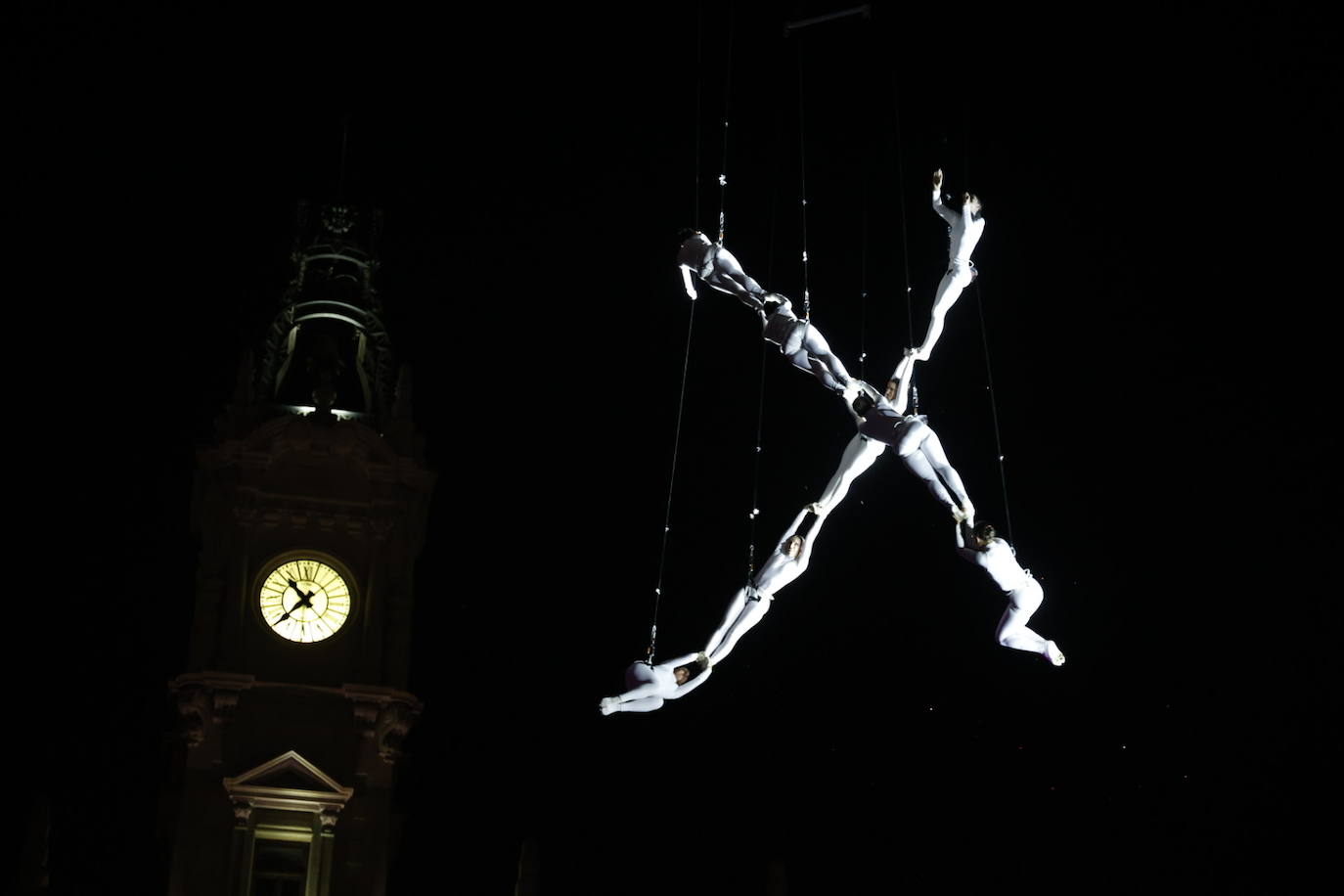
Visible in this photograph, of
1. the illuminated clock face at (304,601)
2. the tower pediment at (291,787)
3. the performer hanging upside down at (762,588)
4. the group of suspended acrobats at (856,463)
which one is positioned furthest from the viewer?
the illuminated clock face at (304,601)

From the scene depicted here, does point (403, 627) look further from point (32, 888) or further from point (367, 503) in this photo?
point (32, 888)

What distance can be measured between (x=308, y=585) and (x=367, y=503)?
1590mm

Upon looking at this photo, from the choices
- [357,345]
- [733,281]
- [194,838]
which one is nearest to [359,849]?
[194,838]

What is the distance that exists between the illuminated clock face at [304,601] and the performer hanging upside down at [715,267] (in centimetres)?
1814

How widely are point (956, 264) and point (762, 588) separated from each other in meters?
2.77

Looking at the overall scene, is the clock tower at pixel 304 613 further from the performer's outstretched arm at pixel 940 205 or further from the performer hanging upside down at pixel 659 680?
the performer's outstretched arm at pixel 940 205

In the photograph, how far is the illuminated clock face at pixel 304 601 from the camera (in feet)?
108

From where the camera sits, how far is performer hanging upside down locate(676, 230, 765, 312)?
16.0 m

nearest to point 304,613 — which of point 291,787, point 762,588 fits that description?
point 291,787

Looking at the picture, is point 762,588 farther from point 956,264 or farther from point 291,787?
point 291,787

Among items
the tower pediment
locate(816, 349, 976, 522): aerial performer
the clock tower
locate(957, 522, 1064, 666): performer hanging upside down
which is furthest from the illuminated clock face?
locate(957, 522, 1064, 666): performer hanging upside down

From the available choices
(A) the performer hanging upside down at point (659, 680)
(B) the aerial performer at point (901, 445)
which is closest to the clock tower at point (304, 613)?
(A) the performer hanging upside down at point (659, 680)

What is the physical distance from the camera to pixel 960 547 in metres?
15.1

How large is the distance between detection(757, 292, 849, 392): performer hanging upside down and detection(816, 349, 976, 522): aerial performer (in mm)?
322
